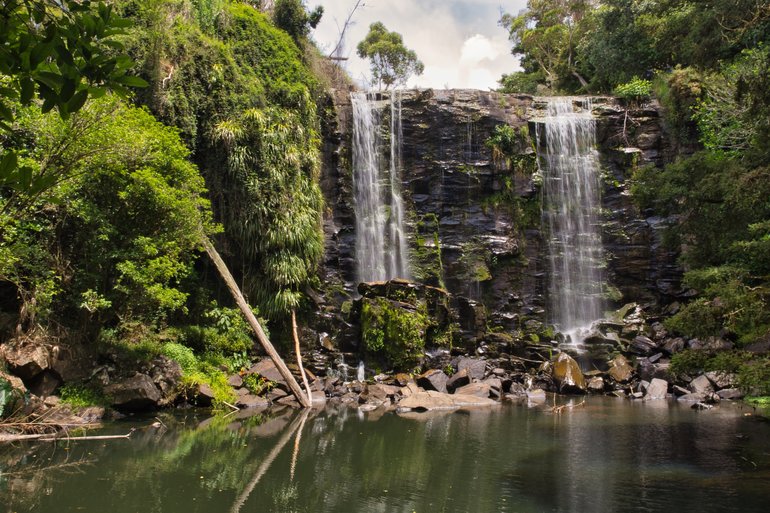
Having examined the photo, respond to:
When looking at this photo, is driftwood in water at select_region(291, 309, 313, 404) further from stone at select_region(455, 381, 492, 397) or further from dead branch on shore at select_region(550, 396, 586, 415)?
dead branch on shore at select_region(550, 396, 586, 415)

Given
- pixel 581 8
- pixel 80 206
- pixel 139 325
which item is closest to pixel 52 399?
pixel 139 325

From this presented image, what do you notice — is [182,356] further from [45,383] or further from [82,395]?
[45,383]

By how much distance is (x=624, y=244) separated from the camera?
2134cm

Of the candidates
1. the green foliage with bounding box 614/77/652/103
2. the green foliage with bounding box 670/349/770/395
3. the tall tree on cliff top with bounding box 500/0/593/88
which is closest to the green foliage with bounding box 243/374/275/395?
the green foliage with bounding box 670/349/770/395

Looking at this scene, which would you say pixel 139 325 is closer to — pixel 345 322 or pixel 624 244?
pixel 345 322

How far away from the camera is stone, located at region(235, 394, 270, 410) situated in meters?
13.4

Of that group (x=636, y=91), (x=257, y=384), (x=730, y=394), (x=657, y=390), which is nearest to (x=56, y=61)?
(x=257, y=384)

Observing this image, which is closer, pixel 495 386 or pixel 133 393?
pixel 133 393

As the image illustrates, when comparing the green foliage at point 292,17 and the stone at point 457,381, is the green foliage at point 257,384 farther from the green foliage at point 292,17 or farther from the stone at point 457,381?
the green foliage at point 292,17

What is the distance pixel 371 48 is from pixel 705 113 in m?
25.4

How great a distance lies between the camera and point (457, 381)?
16.0 m

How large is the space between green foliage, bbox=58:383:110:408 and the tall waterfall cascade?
34.9 feet

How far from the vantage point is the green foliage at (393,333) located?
17.2 m

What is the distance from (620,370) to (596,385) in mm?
1231
